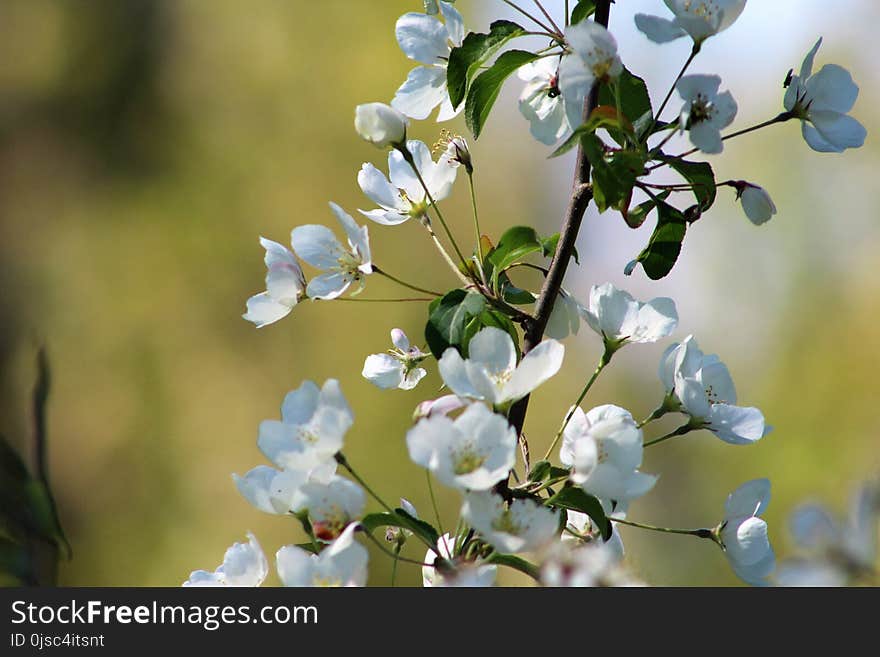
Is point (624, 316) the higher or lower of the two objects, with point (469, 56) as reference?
lower

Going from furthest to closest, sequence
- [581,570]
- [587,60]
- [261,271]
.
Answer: [261,271]
[587,60]
[581,570]

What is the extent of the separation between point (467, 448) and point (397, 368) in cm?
22

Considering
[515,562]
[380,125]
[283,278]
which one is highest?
[380,125]

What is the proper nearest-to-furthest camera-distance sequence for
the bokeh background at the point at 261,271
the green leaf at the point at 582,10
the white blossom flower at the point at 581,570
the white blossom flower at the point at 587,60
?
the white blossom flower at the point at 581,570 < the white blossom flower at the point at 587,60 < the green leaf at the point at 582,10 < the bokeh background at the point at 261,271

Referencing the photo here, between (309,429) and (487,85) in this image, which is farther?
(487,85)

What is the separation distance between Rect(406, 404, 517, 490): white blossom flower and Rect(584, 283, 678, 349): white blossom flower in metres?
0.19

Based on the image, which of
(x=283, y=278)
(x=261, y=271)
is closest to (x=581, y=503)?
(x=283, y=278)

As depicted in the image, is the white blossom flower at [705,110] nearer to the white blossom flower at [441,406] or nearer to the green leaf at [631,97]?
the green leaf at [631,97]

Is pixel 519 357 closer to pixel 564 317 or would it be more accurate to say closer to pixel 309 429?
pixel 564 317

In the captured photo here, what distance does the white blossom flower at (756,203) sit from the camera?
0.66 m

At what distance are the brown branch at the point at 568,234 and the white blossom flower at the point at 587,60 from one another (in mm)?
71

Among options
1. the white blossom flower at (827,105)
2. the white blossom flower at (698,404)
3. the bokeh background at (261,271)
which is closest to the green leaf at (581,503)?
the white blossom flower at (698,404)

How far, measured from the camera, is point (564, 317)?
0.66 m
